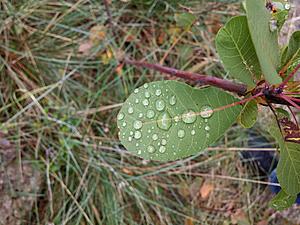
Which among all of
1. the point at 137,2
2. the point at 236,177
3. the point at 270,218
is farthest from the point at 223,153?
the point at 137,2

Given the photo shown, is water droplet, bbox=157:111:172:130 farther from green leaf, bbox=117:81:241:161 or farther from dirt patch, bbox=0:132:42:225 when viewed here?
dirt patch, bbox=0:132:42:225

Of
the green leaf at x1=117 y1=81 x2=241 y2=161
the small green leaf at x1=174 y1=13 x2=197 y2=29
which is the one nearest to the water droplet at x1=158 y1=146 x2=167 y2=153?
the green leaf at x1=117 y1=81 x2=241 y2=161

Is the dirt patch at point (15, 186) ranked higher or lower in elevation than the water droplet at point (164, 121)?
lower

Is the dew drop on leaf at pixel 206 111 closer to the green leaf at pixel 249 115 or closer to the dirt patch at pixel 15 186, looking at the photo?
the green leaf at pixel 249 115

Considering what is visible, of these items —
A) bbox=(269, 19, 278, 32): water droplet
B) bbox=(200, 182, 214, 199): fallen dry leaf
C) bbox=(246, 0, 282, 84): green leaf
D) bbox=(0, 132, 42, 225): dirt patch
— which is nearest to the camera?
bbox=(246, 0, 282, 84): green leaf

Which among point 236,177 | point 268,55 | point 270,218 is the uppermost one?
point 268,55

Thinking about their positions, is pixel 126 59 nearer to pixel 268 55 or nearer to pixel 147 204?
pixel 147 204

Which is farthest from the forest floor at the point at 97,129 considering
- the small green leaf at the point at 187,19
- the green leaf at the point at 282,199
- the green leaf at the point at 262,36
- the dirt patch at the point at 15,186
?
the green leaf at the point at 262,36
